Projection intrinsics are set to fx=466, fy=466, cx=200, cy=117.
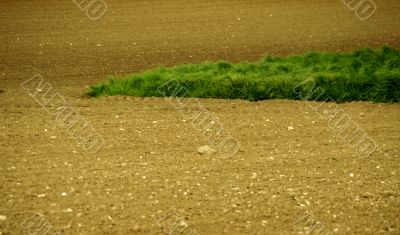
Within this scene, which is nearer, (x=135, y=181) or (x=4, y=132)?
(x=135, y=181)

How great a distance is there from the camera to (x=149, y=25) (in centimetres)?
1589

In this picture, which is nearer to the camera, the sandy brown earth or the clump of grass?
the sandy brown earth

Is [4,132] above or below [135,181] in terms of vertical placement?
above

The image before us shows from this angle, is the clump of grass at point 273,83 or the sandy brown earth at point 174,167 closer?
the sandy brown earth at point 174,167

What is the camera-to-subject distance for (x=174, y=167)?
6.60 m

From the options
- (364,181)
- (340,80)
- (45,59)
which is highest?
(45,59)

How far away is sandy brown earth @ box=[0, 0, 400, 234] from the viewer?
5.42m

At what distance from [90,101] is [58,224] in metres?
4.08

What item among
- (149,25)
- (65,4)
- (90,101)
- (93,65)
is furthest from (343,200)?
(65,4)

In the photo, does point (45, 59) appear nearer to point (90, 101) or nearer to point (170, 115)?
point (90, 101)

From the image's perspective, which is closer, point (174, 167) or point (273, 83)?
point (174, 167)

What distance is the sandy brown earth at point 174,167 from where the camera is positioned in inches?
213

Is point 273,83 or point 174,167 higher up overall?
point 273,83

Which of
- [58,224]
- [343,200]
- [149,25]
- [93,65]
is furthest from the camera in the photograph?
[149,25]
